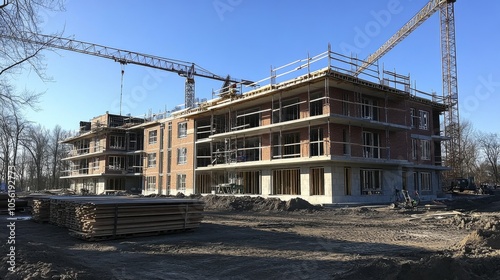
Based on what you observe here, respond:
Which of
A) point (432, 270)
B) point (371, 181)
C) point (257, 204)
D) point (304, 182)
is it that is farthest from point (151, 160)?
point (432, 270)

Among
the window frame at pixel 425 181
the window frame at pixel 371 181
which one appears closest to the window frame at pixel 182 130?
the window frame at pixel 371 181

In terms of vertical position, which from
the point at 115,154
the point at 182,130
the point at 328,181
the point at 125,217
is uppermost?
the point at 182,130

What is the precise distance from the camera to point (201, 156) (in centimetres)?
3684

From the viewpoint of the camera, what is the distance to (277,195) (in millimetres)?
28562

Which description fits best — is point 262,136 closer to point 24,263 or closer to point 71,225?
point 71,225

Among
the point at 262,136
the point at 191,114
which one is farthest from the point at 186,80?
the point at 262,136

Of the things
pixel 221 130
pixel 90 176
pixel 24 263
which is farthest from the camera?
pixel 90 176

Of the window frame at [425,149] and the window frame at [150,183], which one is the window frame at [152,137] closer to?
the window frame at [150,183]

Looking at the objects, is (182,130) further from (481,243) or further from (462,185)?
(481,243)

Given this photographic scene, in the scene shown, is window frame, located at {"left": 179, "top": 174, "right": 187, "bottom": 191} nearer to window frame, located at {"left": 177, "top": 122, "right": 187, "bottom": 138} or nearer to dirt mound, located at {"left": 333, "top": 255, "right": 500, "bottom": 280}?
window frame, located at {"left": 177, "top": 122, "right": 187, "bottom": 138}

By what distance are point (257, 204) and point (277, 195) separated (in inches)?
202

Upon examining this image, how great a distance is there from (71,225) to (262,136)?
19224 mm

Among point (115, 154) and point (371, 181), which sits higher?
point (115, 154)

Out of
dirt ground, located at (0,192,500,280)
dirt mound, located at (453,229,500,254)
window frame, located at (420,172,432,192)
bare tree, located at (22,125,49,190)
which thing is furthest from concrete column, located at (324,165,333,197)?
bare tree, located at (22,125,49,190)
